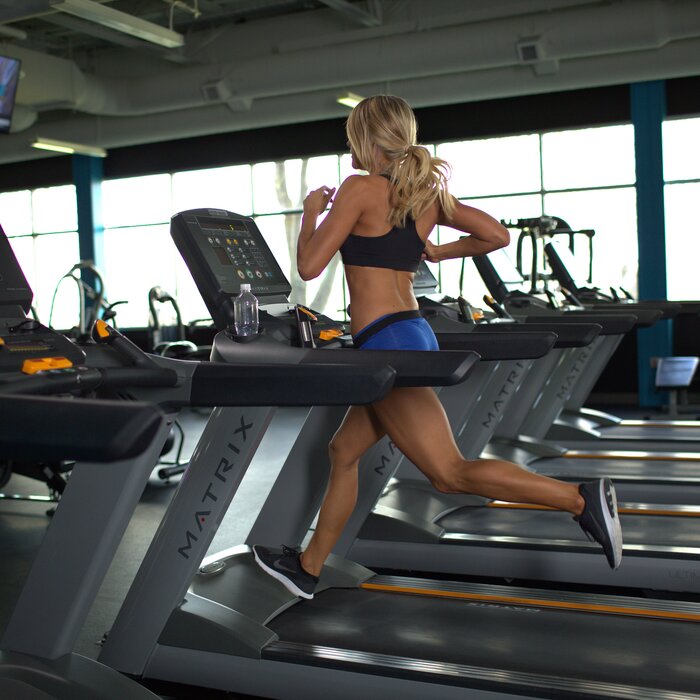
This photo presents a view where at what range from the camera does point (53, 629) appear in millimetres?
1778

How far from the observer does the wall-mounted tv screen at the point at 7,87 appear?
5.97 meters

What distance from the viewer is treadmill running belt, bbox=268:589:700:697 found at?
2.19 m

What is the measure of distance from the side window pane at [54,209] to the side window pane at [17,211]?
11 centimetres

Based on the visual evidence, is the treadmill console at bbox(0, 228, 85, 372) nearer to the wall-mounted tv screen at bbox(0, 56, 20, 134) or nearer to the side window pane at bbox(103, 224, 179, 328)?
the wall-mounted tv screen at bbox(0, 56, 20, 134)

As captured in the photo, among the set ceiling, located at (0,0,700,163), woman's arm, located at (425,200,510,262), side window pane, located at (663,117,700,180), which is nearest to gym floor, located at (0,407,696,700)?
woman's arm, located at (425,200,510,262)

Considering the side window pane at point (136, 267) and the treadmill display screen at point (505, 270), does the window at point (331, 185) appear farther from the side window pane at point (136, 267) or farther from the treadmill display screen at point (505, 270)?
the treadmill display screen at point (505, 270)

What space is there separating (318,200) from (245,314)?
369mm

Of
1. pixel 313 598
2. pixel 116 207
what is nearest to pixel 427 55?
pixel 116 207

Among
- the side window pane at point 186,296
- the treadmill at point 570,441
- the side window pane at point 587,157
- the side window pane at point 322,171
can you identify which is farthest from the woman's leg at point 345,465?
the side window pane at point 186,296

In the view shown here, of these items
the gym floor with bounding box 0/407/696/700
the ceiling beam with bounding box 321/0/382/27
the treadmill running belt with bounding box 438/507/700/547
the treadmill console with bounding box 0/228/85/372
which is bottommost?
the gym floor with bounding box 0/407/696/700

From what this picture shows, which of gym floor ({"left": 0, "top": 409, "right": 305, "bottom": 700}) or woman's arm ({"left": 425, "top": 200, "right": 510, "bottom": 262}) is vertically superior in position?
woman's arm ({"left": 425, "top": 200, "right": 510, "bottom": 262})

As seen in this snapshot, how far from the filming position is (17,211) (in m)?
11.9

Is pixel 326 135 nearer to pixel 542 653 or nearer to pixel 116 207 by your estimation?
pixel 116 207

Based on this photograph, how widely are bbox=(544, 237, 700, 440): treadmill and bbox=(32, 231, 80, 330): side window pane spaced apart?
7.08 m
